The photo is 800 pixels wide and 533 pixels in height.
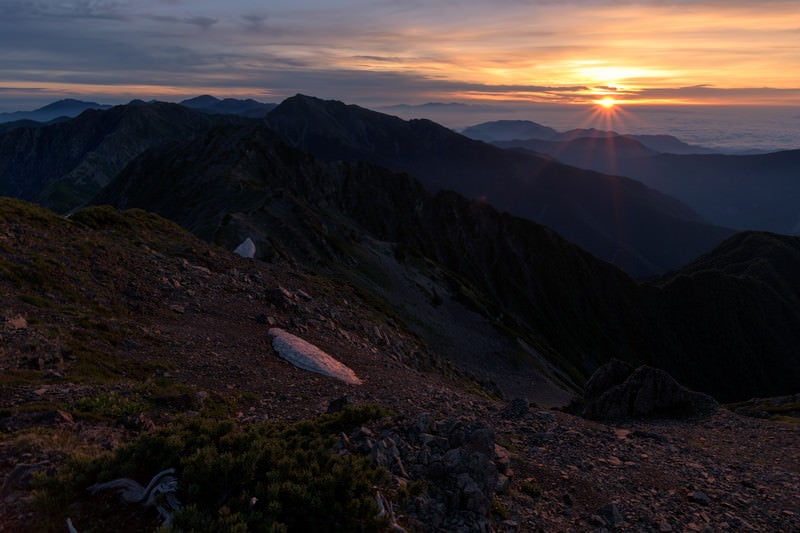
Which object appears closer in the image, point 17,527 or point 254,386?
point 17,527

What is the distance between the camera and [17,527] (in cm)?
749

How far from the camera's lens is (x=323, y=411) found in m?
16.3

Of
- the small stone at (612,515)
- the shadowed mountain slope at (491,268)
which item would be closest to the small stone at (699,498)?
the small stone at (612,515)

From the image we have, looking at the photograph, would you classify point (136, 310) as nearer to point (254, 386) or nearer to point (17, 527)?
point (254, 386)

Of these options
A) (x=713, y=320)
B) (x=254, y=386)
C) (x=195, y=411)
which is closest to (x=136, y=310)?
(x=254, y=386)

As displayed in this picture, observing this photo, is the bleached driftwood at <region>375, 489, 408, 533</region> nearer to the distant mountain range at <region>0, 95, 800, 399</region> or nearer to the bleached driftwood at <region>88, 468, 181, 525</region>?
the bleached driftwood at <region>88, 468, 181, 525</region>

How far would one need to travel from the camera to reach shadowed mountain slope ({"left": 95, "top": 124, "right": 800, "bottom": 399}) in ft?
292

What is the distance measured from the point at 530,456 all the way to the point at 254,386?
35.1 feet

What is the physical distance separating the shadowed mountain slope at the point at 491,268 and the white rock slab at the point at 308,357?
52419mm

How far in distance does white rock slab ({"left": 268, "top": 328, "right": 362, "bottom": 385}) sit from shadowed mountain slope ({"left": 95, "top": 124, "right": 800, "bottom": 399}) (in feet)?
172

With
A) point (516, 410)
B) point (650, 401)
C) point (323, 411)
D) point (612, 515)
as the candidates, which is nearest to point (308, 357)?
point (323, 411)

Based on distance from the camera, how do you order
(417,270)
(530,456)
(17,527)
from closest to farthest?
(17,527)
(530,456)
(417,270)

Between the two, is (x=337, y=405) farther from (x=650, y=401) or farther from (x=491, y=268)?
(x=491, y=268)

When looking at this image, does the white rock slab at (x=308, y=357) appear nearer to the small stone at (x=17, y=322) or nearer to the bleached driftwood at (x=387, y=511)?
the small stone at (x=17, y=322)
